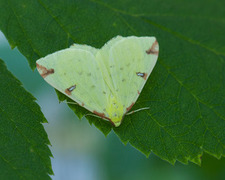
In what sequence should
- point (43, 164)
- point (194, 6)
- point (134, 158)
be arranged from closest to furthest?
point (43, 164)
point (194, 6)
point (134, 158)

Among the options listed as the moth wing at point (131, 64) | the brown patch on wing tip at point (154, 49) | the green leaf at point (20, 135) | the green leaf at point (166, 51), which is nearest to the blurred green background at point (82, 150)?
the green leaf at point (166, 51)

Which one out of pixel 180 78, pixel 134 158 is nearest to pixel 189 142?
pixel 180 78

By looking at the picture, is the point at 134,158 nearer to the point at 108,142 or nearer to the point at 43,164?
the point at 108,142

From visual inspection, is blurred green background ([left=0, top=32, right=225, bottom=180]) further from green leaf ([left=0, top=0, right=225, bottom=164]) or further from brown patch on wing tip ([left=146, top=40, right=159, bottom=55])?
brown patch on wing tip ([left=146, top=40, right=159, bottom=55])

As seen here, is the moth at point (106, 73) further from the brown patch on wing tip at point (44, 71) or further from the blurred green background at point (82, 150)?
the blurred green background at point (82, 150)

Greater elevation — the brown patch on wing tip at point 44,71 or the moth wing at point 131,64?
the brown patch on wing tip at point 44,71

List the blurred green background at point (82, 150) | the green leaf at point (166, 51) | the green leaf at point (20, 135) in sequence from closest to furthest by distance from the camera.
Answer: the green leaf at point (20, 135) < the green leaf at point (166, 51) < the blurred green background at point (82, 150)
